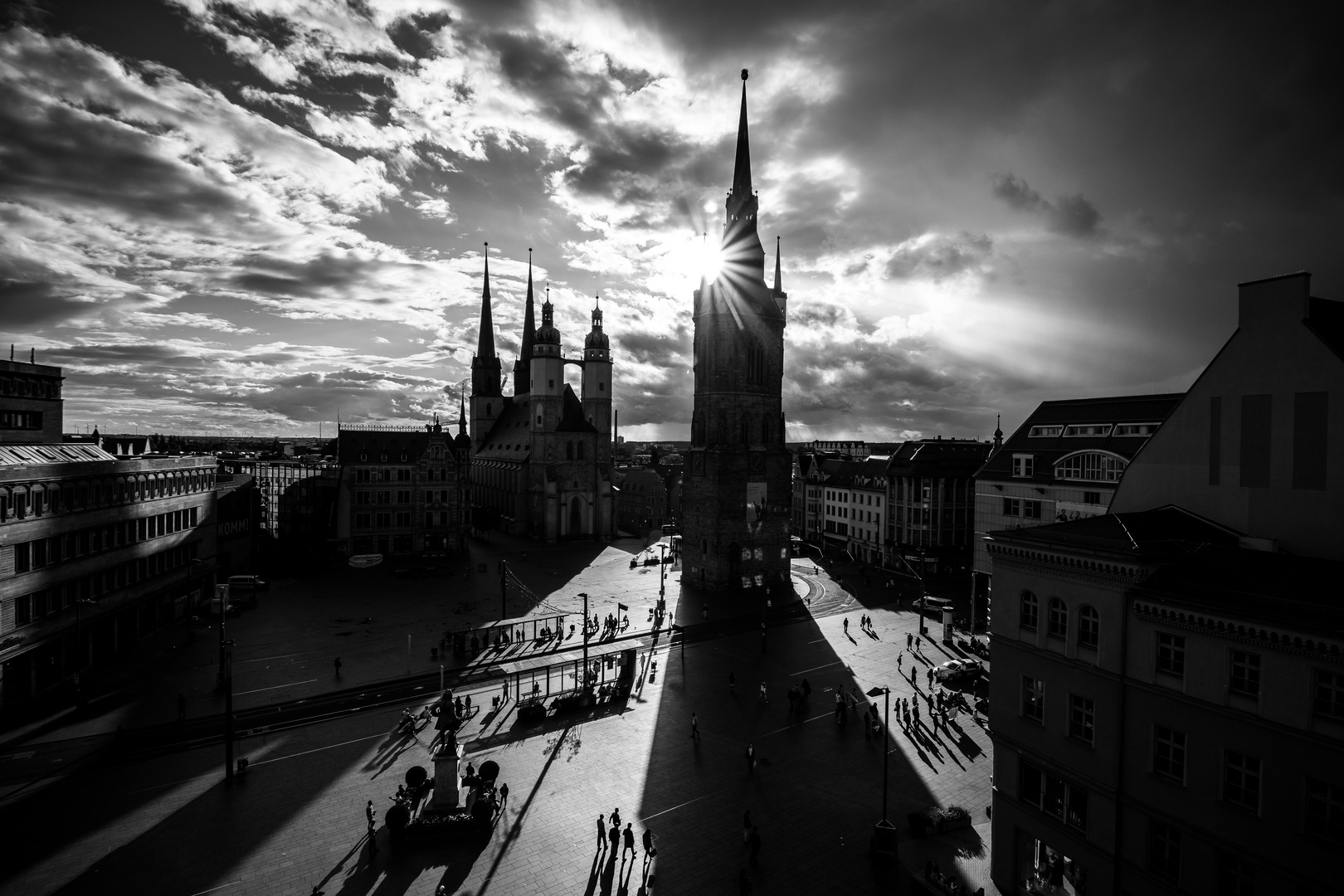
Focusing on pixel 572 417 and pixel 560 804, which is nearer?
pixel 560 804

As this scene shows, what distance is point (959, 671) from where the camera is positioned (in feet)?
122

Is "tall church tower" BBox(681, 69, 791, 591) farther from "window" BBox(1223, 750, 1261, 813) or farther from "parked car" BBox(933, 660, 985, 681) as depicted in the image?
"window" BBox(1223, 750, 1261, 813)

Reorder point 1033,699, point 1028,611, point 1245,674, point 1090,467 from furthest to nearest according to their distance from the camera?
point 1090,467 < point 1028,611 < point 1033,699 < point 1245,674

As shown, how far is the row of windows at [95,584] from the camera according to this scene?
3247 cm

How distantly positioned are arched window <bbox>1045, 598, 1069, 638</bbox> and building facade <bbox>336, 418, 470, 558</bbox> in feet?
216

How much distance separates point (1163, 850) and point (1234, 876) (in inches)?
59.0

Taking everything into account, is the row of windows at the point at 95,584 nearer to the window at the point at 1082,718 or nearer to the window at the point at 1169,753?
the window at the point at 1082,718

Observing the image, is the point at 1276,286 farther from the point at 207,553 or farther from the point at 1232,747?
the point at 207,553

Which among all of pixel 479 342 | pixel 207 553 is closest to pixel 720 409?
pixel 207 553

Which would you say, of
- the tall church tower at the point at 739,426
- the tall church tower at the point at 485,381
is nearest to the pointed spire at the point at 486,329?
the tall church tower at the point at 485,381

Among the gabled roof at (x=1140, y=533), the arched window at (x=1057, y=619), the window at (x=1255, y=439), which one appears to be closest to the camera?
the gabled roof at (x=1140, y=533)

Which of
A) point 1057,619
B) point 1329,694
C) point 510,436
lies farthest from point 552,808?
point 510,436

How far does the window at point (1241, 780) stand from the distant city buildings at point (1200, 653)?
4 cm

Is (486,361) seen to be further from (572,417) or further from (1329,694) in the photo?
(1329,694)
